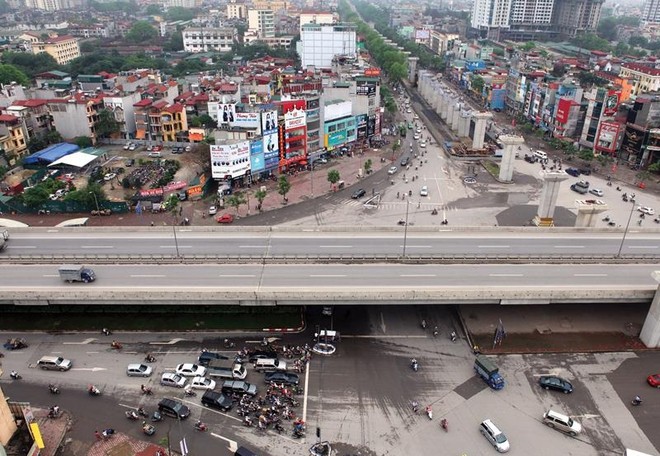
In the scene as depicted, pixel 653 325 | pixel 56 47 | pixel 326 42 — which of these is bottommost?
pixel 653 325

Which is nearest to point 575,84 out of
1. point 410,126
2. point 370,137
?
point 410,126

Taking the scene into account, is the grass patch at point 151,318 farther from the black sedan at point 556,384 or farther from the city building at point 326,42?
the city building at point 326,42

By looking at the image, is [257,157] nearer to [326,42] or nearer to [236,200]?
[236,200]

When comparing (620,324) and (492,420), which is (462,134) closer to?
(620,324)

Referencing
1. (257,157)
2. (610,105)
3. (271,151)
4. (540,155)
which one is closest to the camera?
(257,157)

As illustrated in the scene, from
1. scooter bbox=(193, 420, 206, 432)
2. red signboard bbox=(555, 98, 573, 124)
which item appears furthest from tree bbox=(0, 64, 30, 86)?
red signboard bbox=(555, 98, 573, 124)

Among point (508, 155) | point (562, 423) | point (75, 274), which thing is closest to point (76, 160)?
point (75, 274)

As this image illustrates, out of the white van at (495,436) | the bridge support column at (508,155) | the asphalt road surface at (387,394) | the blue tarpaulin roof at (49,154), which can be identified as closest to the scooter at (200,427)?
the asphalt road surface at (387,394)
